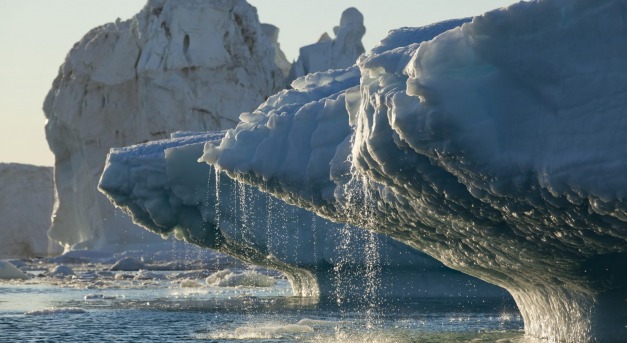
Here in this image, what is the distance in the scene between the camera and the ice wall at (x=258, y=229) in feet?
75.5

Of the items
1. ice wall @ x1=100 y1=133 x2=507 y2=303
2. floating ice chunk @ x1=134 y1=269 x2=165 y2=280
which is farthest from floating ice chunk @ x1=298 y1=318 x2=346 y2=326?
floating ice chunk @ x1=134 y1=269 x2=165 y2=280

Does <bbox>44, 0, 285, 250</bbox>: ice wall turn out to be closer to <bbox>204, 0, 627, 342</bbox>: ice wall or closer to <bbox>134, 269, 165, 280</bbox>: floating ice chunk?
<bbox>134, 269, 165, 280</bbox>: floating ice chunk

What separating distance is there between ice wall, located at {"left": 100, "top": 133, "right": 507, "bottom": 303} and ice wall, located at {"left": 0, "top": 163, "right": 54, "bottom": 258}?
168 ft

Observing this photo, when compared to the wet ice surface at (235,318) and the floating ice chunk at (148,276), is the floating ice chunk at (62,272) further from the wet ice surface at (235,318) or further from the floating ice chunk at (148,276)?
the wet ice surface at (235,318)

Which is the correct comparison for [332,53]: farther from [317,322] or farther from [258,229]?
[317,322]

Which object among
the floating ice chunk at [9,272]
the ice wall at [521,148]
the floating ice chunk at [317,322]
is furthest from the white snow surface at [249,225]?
the floating ice chunk at [9,272]

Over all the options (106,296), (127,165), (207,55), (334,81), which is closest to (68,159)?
(207,55)

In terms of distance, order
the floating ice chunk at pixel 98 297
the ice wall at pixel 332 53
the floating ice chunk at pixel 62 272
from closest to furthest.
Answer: the floating ice chunk at pixel 98 297 → the floating ice chunk at pixel 62 272 → the ice wall at pixel 332 53

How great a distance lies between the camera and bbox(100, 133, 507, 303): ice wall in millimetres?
23000

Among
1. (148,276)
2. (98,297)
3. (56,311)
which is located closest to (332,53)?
(148,276)

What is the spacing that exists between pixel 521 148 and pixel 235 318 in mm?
11139

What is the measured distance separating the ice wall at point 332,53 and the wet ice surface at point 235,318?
83.9ft

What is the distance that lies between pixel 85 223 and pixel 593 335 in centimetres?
4173

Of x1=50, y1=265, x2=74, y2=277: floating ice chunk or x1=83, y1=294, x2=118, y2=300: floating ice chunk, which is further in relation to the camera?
x1=50, y1=265, x2=74, y2=277: floating ice chunk
